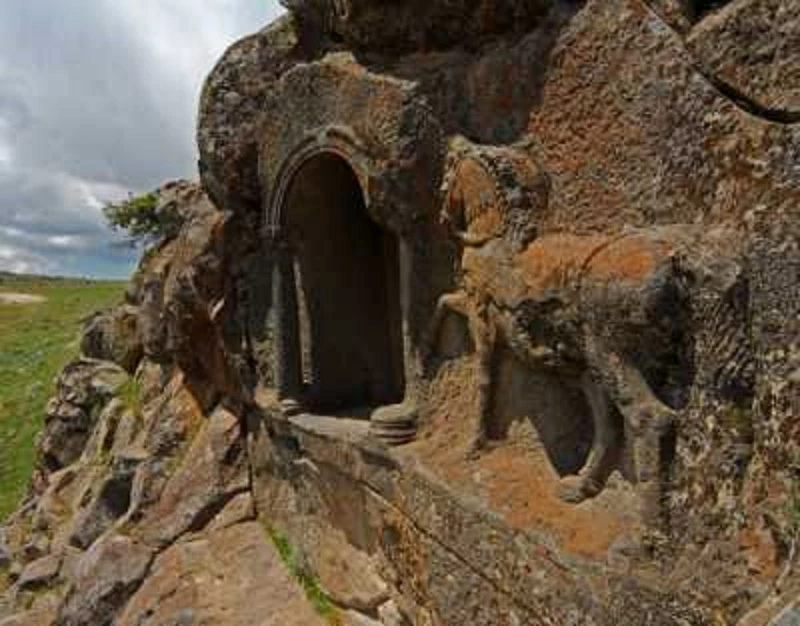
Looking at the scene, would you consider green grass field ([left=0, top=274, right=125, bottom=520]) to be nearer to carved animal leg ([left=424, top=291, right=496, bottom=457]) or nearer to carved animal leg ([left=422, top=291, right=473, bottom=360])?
carved animal leg ([left=422, top=291, right=473, bottom=360])

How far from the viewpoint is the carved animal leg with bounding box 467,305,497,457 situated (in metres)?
5.51

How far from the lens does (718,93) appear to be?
14.3 feet

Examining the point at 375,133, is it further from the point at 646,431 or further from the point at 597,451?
the point at 646,431

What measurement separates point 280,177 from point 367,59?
146 cm

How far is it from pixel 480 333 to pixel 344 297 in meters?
2.68

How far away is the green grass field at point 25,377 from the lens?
711 inches

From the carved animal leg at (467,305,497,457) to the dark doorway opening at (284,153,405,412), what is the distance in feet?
7.28

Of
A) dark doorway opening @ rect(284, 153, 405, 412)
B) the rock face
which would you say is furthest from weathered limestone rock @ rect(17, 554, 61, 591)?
dark doorway opening @ rect(284, 153, 405, 412)

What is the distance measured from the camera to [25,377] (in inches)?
1000

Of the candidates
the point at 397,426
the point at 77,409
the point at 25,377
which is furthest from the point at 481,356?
the point at 25,377

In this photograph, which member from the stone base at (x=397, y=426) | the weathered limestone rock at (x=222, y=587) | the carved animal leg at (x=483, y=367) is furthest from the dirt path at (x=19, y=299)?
the carved animal leg at (x=483, y=367)

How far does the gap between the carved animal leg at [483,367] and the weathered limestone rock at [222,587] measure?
2465 millimetres

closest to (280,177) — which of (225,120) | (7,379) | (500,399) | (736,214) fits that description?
(225,120)

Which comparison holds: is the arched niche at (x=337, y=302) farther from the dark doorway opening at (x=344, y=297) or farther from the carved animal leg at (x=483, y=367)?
the carved animal leg at (x=483, y=367)
